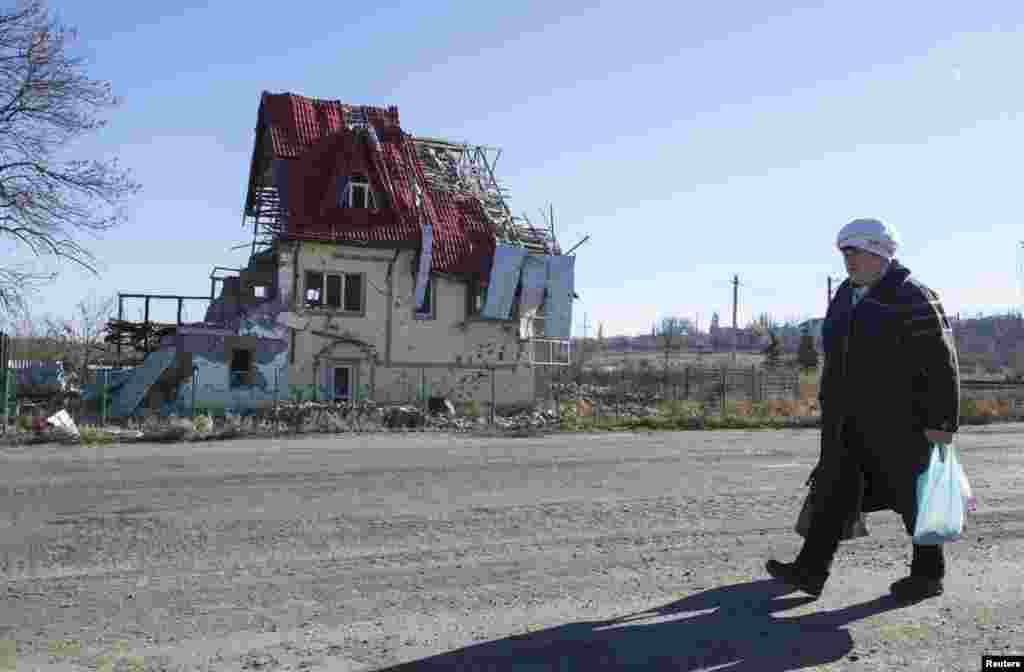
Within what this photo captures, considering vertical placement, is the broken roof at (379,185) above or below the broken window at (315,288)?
above

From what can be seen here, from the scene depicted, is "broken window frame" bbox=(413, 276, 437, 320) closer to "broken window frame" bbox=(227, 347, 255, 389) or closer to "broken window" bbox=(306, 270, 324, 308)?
"broken window" bbox=(306, 270, 324, 308)

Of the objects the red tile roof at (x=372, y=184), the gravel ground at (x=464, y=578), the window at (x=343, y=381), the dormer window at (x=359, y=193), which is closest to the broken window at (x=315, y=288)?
the red tile roof at (x=372, y=184)

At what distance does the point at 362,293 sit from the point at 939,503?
82.1 ft

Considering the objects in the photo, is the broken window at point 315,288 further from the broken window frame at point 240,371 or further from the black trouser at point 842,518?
the black trouser at point 842,518

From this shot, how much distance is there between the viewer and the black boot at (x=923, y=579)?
15.9ft

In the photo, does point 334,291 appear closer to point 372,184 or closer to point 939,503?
point 372,184

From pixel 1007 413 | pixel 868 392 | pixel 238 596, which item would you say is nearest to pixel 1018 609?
pixel 868 392

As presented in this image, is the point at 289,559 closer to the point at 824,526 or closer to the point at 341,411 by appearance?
the point at 824,526

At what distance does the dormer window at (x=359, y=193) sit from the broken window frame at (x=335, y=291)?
8.17 feet

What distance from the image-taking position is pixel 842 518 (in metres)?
4.94

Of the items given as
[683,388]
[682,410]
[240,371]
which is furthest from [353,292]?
[683,388]

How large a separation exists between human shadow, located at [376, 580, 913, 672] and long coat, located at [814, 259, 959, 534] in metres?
0.69

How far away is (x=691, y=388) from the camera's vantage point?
35.9 meters

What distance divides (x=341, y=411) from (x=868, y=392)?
61.1ft
